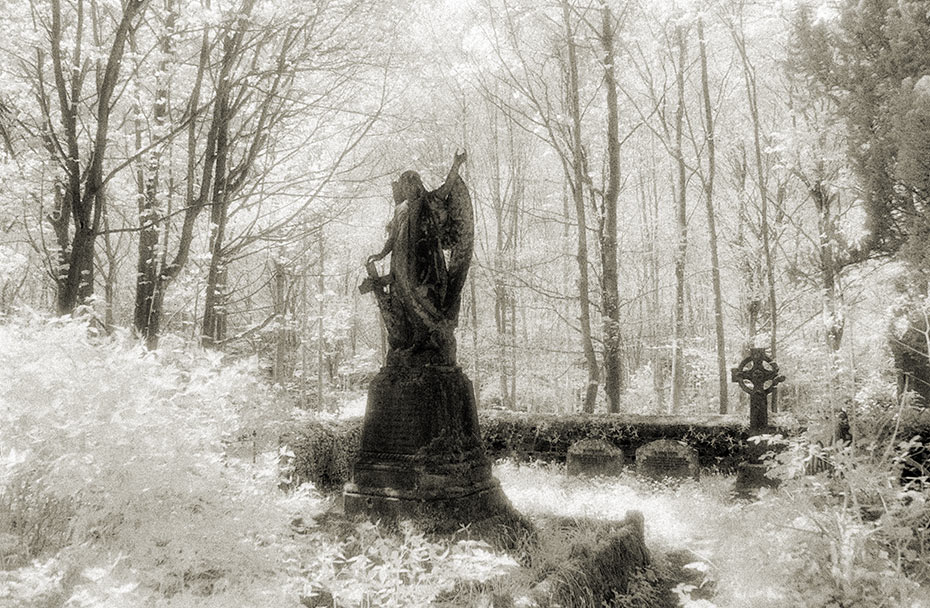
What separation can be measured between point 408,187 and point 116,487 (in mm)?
4040

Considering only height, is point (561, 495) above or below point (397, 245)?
below

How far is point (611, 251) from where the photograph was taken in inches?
516

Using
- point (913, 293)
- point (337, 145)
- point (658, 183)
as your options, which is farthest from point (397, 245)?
point (658, 183)

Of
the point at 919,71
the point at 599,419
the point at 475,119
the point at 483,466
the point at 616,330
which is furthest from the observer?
the point at 475,119

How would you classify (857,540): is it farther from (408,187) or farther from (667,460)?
(667,460)

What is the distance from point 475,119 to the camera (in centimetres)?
2112

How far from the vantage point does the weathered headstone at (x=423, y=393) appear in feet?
20.6

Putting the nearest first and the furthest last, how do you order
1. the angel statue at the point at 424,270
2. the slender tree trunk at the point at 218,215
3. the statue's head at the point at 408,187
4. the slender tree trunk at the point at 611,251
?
the angel statue at the point at 424,270 < the statue's head at the point at 408,187 < the slender tree trunk at the point at 218,215 < the slender tree trunk at the point at 611,251

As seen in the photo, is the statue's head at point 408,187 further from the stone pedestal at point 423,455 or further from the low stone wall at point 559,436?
the low stone wall at point 559,436

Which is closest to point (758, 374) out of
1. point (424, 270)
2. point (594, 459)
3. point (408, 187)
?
point (594, 459)

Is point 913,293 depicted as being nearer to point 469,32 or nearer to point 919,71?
point 919,71

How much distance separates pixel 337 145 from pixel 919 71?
1027 centimetres

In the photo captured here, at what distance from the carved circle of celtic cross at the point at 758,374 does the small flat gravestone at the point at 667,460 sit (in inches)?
49.8

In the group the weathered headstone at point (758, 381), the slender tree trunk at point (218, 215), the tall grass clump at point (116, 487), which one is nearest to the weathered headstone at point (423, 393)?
the tall grass clump at point (116, 487)
